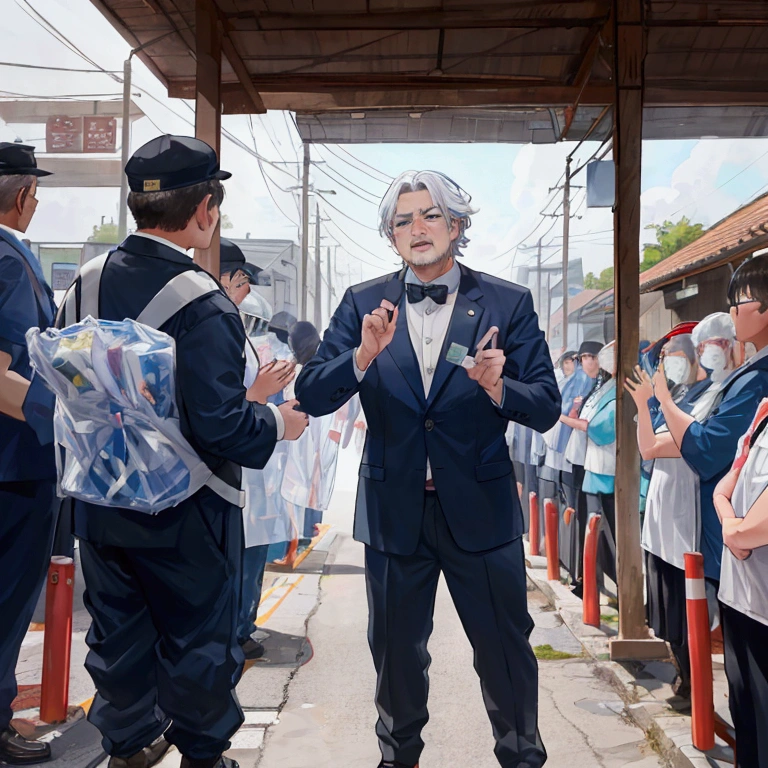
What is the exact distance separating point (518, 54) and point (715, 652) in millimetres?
3813

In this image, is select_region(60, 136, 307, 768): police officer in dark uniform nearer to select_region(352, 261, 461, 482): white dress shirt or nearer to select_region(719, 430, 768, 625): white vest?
select_region(352, 261, 461, 482): white dress shirt

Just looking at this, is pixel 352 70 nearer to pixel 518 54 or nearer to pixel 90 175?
pixel 518 54

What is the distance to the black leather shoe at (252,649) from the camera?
4548 mm

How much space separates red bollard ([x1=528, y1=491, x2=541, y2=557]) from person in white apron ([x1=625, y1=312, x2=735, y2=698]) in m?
3.35

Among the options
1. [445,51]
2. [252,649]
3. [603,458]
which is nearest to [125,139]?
[445,51]

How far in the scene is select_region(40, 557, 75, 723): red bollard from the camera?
3391mm

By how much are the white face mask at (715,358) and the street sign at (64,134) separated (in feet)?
18.9

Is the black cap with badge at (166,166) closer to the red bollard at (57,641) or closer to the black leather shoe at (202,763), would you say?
the red bollard at (57,641)

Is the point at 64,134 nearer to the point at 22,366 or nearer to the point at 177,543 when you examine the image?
the point at 22,366

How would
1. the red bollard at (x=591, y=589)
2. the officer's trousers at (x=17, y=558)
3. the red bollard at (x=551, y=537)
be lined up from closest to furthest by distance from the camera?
the officer's trousers at (x=17, y=558)
the red bollard at (x=591, y=589)
the red bollard at (x=551, y=537)

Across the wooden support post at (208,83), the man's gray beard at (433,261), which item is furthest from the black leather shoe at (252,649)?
the man's gray beard at (433,261)

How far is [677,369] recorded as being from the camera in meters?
4.02

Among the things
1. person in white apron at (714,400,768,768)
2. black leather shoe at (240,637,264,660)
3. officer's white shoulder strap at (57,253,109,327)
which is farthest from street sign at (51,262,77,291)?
person in white apron at (714,400,768,768)

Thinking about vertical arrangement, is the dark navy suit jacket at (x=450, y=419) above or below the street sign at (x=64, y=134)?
below
